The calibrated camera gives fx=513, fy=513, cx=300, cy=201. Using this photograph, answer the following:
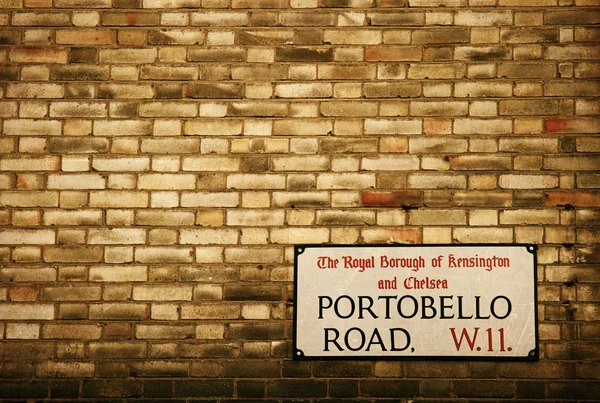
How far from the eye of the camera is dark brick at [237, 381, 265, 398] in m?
2.38

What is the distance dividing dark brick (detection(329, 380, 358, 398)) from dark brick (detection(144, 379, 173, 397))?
75cm

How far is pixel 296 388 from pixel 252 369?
0.73 ft

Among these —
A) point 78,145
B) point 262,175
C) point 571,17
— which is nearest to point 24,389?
point 78,145

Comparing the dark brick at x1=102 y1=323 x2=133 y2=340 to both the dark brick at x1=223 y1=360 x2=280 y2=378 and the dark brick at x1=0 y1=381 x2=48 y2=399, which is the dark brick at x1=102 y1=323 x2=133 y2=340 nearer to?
the dark brick at x1=0 y1=381 x2=48 y2=399

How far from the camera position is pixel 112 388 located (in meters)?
2.40

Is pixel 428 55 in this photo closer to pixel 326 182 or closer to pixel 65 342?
pixel 326 182

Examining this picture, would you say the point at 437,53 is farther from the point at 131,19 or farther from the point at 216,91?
the point at 131,19

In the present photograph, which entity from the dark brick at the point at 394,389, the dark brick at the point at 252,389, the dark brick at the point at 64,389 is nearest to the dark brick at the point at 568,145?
the dark brick at the point at 394,389

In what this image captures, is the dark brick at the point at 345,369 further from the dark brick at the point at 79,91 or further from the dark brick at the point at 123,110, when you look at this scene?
the dark brick at the point at 79,91

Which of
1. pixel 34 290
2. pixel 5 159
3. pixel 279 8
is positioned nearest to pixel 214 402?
pixel 34 290

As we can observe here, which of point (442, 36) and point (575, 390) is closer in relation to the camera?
point (575, 390)

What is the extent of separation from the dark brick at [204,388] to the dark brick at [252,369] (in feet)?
0.16

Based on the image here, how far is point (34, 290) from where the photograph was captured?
2438mm

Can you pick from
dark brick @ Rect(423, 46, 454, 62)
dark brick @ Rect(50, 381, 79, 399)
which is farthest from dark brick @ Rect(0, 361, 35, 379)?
dark brick @ Rect(423, 46, 454, 62)
